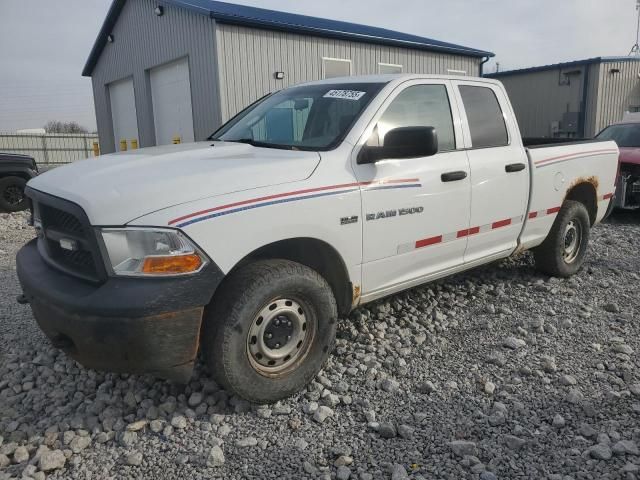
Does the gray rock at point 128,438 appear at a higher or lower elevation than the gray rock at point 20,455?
lower

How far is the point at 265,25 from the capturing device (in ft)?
39.5

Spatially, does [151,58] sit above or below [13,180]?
above

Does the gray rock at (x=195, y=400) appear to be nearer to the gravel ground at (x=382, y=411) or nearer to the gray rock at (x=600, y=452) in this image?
the gravel ground at (x=382, y=411)

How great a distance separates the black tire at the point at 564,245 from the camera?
5035 mm

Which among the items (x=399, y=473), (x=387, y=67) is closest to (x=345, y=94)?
(x=399, y=473)

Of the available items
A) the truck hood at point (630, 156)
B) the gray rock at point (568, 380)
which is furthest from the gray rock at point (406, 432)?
the truck hood at point (630, 156)

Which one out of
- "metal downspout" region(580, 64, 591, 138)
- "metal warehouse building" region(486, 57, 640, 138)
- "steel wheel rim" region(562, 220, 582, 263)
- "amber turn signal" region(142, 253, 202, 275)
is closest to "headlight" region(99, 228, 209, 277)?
"amber turn signal" region(142, 253, 202, 275)

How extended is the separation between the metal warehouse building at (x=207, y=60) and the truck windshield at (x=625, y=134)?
641 centimetres

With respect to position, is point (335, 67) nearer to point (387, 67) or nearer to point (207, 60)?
point (387, 67)

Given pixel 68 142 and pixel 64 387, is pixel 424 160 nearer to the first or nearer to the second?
pixel 64 387

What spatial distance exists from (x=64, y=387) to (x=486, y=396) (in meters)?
Result: 2.57

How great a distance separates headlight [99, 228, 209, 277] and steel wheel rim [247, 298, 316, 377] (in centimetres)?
57

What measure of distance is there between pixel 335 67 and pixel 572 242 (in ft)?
31.9

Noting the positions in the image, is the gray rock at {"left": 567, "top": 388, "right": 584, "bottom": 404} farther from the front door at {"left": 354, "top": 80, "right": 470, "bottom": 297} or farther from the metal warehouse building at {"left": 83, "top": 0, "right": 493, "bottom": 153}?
the metal warehouse building at {"left": 83, "top": 0, "right": 493, "bottom": 153}
